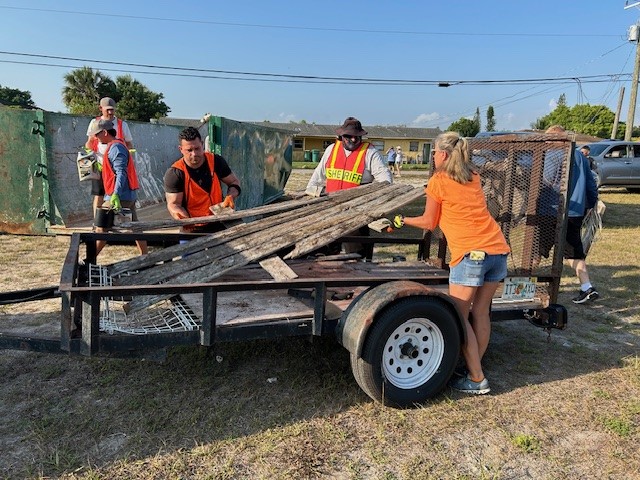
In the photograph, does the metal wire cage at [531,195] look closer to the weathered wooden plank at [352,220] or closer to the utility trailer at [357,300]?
the utility trailer at [357,300]

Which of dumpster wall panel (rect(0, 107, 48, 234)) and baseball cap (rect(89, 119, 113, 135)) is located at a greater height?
baseball cap (rect(89, 119, 113, 135))

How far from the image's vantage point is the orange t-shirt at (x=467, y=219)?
3.54 meters

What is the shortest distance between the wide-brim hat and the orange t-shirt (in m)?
1.94

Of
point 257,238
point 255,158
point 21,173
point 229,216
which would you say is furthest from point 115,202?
point 255,158

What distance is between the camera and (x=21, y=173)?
29.0ft

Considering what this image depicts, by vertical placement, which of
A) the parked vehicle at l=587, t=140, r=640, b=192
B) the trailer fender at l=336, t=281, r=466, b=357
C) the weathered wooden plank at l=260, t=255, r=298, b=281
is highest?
the parked vehicle at l=587, t=140, r=640, b=192

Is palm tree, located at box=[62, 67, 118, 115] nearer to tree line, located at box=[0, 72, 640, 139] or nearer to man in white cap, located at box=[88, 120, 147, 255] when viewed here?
tree line, located at box=[0, 72, 640, 139]

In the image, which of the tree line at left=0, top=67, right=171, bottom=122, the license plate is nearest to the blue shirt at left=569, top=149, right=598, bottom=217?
the license plate

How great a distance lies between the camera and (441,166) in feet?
11.8

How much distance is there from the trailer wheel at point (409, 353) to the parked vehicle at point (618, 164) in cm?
1805

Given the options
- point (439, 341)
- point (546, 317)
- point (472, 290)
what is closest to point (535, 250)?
point (546, 317)

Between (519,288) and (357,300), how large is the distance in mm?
1578

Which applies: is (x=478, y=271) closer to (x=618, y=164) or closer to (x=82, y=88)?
(x=618, y=164)

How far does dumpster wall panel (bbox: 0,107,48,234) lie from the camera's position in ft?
28.3
